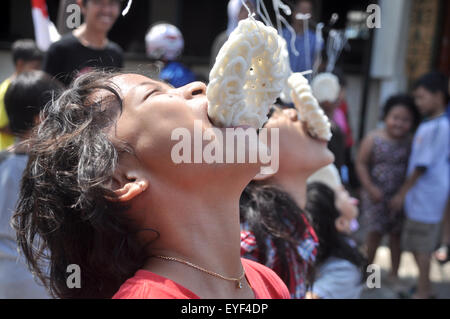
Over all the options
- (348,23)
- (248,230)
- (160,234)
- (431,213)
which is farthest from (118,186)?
(348,23)

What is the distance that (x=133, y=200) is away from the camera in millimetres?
1173

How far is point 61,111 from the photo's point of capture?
4.15 feet

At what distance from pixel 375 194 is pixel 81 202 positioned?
346 centimetres

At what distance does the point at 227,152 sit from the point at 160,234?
0.84ft

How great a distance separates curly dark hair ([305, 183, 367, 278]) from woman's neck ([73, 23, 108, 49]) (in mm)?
1698

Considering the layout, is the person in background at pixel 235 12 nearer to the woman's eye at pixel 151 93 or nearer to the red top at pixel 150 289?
the woman's eye at pixel 151 93

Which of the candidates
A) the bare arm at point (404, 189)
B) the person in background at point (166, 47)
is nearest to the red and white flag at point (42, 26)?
the person in background at point (166, 47)

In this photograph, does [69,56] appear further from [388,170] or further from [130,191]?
[388,170]

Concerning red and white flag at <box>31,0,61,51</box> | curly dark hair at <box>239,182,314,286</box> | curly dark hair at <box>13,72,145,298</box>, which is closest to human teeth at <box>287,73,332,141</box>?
curly dark hair at <box>239,182,314,286</box>

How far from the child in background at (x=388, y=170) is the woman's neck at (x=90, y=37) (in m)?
2.42

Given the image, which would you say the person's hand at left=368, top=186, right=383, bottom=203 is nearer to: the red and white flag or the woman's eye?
the red and white flag

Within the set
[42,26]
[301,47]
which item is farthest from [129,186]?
[42,26]

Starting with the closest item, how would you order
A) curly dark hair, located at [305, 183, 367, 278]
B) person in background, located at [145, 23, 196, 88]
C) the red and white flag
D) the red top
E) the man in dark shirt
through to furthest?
the red top, curly dark hair, located at [305, 183, 367, 278], the man in dark shirt, the red and white flag, person in background, located at [145, 23, 196, 88]

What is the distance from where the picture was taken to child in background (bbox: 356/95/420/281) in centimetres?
421
